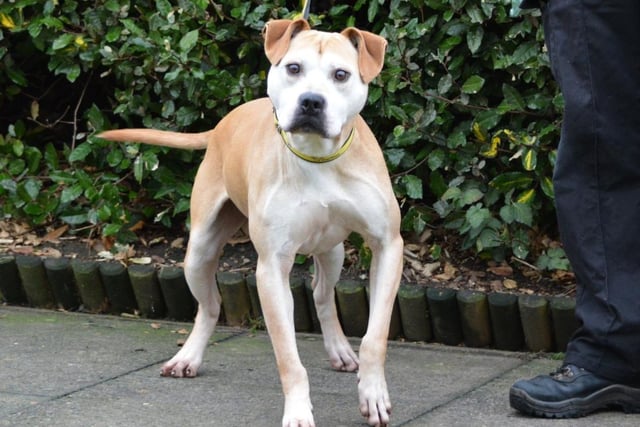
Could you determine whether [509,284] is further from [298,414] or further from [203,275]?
[298,414]

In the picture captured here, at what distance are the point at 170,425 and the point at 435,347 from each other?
5.51ft

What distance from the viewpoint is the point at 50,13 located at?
638 cm

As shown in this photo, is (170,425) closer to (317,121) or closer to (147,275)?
(317,121)

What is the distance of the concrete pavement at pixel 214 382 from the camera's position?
429 centimetres

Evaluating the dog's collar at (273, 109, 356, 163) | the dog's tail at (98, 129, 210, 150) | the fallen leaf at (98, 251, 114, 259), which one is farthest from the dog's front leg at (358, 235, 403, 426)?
the fallen leaf at (98, 251, 114, 259)

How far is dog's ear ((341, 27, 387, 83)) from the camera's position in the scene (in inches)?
168

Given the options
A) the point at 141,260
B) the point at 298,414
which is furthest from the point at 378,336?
the point at 141,260

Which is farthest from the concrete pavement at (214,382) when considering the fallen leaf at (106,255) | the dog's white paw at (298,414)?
the fallen leaf at (106,255)

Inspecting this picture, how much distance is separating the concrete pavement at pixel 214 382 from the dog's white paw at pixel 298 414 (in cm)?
18

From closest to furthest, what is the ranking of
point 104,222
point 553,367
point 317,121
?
point 317,121 < point 553,367 < point 104,222

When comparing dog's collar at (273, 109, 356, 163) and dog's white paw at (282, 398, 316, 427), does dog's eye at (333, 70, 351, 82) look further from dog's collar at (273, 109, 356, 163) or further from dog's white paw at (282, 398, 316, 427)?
dog's white paw at (282, 398, 316, 427)

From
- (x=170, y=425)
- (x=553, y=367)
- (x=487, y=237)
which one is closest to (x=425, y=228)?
(x=487, y=237)

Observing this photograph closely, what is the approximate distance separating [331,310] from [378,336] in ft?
3.23

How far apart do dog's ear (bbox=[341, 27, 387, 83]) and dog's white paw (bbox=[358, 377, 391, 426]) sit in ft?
3.52
